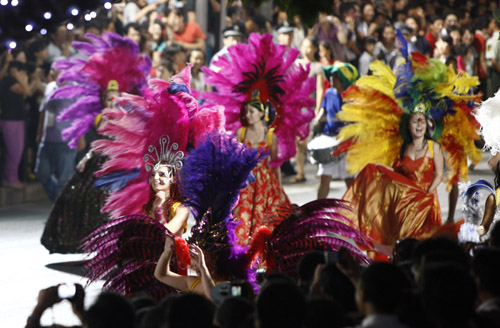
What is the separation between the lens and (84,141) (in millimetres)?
11555

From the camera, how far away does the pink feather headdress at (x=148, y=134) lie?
654 cm

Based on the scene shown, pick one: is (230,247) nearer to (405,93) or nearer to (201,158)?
(201,158)

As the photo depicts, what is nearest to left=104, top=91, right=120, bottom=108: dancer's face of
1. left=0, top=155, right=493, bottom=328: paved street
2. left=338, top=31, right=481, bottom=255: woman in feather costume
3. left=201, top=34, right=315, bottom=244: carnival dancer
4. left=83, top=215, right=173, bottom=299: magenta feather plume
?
left=201, top=34, right=315, bottom=244: carnival dancer

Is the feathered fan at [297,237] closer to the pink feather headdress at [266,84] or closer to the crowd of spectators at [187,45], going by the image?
the pink feather headdress at [266,84]

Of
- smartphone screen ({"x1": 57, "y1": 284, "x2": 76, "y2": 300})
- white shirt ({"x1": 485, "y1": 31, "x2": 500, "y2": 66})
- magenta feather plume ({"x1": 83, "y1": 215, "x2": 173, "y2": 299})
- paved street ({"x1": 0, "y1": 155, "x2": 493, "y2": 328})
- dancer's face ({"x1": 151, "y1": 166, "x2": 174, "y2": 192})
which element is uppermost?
white shirt ({"x1": 485, "y1": 31, "x2": 500, "y2": 66})

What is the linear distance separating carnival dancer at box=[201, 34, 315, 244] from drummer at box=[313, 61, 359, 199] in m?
2.06

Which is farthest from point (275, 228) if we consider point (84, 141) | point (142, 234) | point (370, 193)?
point (84, 141)

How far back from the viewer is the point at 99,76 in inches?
350

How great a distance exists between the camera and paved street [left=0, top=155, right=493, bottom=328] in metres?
6.78

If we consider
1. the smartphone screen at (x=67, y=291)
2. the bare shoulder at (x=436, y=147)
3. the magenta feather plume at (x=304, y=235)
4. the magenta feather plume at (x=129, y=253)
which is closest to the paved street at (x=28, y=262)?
the magenta feather plume at (x=129, y=253)

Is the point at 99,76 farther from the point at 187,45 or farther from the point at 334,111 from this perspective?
the point at 187,45

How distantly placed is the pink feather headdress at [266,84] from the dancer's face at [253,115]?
0.10 metres

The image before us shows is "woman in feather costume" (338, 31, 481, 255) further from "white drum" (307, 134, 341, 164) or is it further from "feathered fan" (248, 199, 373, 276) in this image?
"feathered fan" (248, 199, 373, 276)

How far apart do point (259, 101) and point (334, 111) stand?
104 inches
